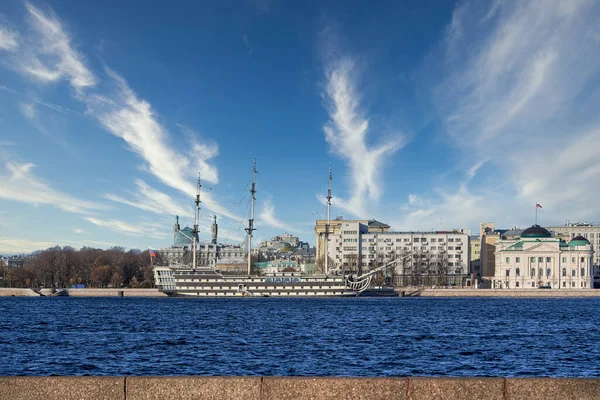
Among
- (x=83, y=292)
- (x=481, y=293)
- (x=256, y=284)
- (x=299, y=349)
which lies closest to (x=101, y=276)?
(x=83, y=292)

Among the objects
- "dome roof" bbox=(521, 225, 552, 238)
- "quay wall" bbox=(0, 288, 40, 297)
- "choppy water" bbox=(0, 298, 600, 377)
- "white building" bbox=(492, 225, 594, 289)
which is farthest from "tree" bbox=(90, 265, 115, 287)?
"dome roof" bbox=(521, 225, 552, 238)

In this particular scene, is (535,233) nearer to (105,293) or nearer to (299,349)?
(105,293)

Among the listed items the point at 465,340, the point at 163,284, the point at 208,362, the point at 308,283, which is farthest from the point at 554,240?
the point at 208,362

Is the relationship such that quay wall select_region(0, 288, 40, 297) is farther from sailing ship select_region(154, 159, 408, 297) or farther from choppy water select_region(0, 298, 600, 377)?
choppy water select_region(0, 298, 600, 377)

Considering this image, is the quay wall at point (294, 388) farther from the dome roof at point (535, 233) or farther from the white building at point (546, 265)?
the dome roof at point (535, 233)

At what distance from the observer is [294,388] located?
10.8m

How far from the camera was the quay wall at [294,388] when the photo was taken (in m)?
10.7

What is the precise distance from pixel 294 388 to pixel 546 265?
190831 millimetres

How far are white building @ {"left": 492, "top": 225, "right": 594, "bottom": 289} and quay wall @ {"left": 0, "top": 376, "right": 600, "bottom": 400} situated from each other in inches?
7279

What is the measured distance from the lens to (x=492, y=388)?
35.4ft

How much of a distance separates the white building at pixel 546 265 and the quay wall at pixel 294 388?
607ft

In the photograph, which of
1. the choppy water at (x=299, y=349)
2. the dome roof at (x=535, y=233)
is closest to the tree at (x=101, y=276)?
the choppy water at (x=299, y=349)

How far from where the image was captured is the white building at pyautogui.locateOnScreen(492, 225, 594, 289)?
7323 inches

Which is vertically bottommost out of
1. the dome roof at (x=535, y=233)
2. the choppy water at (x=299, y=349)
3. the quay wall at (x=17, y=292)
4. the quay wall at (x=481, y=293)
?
the quay wall at (x=17, y=292)
